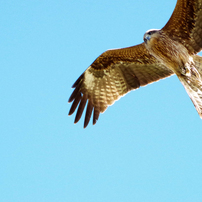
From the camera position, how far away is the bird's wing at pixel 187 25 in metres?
7.50

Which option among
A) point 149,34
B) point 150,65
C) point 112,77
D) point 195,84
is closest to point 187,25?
point 149,34

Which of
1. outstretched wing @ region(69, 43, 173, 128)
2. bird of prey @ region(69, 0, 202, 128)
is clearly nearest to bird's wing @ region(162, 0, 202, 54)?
bird of prey @ region(69, 0, 202, 128)

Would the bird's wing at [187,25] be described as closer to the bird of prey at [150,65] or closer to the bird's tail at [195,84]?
the bird of prey at [150,65]

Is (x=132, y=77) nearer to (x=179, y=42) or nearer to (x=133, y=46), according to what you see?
(x=133, y=46)

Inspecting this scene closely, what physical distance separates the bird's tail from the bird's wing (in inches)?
12.1

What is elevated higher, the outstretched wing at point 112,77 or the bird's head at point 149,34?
the bird's head at point 149,34

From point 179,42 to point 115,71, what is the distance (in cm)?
182

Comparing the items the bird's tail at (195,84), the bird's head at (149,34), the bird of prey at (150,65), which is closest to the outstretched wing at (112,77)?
the bird of prey at (150,65)

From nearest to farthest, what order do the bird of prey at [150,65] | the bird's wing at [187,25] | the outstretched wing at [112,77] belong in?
the bird's wing at [187,25] → the bird of prey at [150,65] → the outstretched wing at [112,77]

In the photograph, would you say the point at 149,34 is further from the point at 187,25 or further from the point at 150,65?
the point at 150,65

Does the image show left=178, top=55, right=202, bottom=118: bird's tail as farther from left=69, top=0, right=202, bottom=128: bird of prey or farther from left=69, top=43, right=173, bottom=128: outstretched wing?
left=69, top=43, right=173, bottom=128: outstretched wing

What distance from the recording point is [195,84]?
795 centimetres

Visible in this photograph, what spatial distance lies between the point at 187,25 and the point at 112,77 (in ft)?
7.52

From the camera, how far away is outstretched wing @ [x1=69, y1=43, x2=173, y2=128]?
28.7 feet
